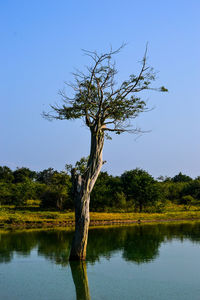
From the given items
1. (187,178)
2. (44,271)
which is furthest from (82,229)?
(187,178)

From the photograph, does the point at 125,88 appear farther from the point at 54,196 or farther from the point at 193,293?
the point at 54,196

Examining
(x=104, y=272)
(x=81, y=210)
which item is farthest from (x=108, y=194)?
(x=104, y=272)

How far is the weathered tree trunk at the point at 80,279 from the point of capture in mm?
11000

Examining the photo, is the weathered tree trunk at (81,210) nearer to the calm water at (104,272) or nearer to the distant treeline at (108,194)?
the calm water at (104,272)

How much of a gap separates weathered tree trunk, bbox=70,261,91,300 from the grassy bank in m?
22.8

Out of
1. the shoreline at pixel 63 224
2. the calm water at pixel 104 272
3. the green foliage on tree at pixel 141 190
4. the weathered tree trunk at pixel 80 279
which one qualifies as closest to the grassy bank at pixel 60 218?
the shoreline at pixel 63 224

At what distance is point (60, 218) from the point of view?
4162 centimetres

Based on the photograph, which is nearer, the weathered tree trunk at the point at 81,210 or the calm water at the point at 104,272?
the calm water at the point at 104,272

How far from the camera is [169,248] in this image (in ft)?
70.2

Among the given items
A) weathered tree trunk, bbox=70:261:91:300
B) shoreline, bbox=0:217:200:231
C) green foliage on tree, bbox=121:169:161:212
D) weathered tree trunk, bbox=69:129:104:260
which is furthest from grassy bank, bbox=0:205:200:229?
weathered tree trunk, bbox=70:261:91:300

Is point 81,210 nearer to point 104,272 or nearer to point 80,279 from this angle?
point 104,272

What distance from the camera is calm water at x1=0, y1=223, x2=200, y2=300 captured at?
36.4 ft

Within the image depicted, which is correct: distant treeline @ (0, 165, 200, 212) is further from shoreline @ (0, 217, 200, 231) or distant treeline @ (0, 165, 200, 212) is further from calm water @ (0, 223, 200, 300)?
calm water @ (0, 223, 200, 300)

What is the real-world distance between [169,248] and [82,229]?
787 cm
